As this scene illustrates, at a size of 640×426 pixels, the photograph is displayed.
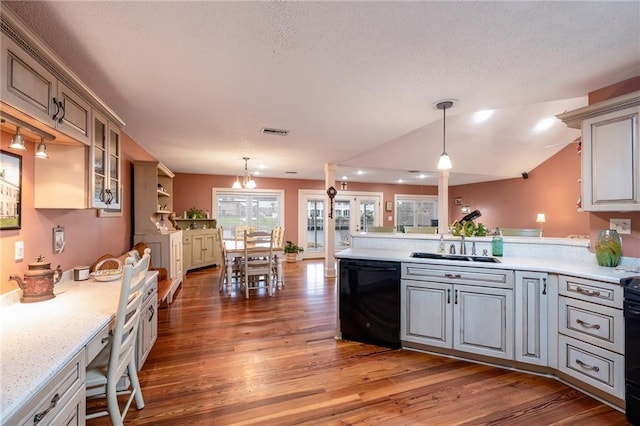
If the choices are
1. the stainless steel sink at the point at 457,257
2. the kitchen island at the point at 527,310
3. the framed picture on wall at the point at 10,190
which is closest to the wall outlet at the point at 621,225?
the kitchen island at the point at 527,310

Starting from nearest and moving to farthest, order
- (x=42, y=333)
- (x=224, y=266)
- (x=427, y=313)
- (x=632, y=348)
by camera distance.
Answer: (x=42, y=333) < (x=632, y=348) < (x=427, y=313) < (x=224, y=266)

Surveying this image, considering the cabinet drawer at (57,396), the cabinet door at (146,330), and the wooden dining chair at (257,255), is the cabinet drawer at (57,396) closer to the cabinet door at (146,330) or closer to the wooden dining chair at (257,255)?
the cabinet door at (146,330)

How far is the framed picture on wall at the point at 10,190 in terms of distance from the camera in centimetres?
159

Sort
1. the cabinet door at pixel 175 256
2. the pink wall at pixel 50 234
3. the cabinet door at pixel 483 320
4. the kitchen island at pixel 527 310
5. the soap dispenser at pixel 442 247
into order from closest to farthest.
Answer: the pink wall at pixel 50 234
the kitchen island at pixel 527 310
the cabinet door at pixel 483 320
the soap dispenser at pixel 442 247
the cabinet door at pixel 175 256

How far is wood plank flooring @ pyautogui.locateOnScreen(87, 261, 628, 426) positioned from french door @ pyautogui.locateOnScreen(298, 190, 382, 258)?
502 centimetres

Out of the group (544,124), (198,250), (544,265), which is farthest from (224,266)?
(544,124)

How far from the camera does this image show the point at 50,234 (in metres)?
2.04

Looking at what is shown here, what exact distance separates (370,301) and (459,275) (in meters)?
0.83

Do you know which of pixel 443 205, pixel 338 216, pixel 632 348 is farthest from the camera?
pixel 338 216

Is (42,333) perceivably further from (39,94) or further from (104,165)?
(104,165)

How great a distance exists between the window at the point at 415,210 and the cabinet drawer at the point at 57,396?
889 centimetres

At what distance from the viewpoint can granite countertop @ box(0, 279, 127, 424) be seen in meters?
0.91

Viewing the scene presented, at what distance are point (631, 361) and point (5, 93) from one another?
11.5 feet

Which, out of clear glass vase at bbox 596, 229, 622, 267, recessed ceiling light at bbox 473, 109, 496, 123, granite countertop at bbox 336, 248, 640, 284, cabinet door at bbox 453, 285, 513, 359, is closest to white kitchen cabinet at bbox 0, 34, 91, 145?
granite countertop at bbox 336, 248, 640, 284
